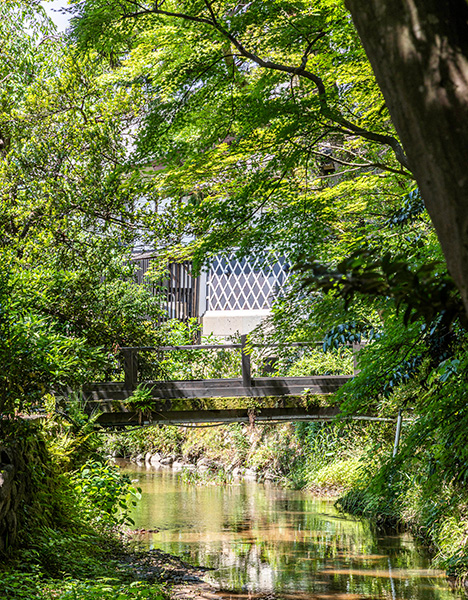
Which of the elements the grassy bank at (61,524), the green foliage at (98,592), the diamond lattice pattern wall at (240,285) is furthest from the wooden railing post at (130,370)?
the diamond lattice pattern wall at (240,285)

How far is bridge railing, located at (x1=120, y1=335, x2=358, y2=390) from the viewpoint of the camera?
7.93 m

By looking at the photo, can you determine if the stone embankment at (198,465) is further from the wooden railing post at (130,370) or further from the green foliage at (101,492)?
the green foliage at (101,492)

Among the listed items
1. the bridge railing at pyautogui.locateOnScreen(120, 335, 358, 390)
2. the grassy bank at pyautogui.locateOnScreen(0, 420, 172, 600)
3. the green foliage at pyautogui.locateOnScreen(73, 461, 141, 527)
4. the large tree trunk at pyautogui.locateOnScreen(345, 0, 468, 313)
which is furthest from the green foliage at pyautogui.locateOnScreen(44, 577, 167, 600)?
the large tree trunk at pyautogui.locateOnScreen(345, 0, 468, 313)

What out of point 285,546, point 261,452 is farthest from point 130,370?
point 261,452

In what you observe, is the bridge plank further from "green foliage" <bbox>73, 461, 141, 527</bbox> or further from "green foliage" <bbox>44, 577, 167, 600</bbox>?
"green foliage" <bbox>44, 577, 167, 600</bbox>

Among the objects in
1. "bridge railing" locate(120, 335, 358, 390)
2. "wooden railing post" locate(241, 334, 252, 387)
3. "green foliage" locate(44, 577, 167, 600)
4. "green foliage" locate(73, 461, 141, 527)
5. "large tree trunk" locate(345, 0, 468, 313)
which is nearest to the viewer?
"large tree trunk" locate(345, 0, 468, 313)

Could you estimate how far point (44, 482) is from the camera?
259 inches

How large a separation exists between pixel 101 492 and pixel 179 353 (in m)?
3.70

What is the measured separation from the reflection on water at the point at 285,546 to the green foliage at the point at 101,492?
897 millimetres

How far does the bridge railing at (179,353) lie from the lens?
26.0 feet

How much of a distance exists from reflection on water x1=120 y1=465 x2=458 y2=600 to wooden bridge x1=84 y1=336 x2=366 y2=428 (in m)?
1.44

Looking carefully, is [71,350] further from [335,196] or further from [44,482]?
[335,196]

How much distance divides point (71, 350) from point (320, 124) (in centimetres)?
323

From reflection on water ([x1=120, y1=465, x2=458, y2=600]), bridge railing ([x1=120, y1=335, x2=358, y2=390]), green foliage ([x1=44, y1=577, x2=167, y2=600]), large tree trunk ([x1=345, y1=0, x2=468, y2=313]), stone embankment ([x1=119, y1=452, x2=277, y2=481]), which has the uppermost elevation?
bridge railing ([x1=120, y1=335, x2=358, y2=390])
